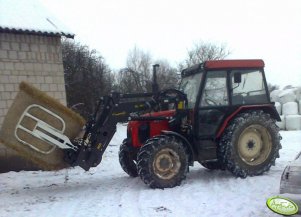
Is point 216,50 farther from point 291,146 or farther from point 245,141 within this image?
point 245,141

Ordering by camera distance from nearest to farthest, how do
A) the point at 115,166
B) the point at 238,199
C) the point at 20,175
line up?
the point at 238,199
the point at 20,175
the point at 115,166

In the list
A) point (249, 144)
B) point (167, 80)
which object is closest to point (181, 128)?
point (249, 144)

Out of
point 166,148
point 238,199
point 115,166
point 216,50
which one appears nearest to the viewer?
point 238,199

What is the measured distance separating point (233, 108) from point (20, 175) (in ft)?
17.5

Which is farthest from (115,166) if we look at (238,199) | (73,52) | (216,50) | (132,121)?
(216,50)

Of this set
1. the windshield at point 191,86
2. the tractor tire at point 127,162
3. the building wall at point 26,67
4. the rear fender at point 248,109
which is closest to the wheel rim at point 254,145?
the rear fender at point 248,109

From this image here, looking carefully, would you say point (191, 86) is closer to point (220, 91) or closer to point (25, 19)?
point (220, 91)

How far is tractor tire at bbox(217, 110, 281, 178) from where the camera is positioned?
24.1ft

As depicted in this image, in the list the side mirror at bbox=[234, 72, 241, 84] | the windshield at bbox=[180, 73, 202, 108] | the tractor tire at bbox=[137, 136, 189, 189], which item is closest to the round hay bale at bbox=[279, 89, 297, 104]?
the windshield at bbox=[180, 73, 202, 108]

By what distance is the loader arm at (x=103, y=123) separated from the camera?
269 inches

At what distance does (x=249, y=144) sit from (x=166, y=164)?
1.78 meters

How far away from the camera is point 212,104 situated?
757cm

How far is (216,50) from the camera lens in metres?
40.6

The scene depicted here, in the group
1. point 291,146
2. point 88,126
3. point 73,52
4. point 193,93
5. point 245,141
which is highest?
point 73,52
